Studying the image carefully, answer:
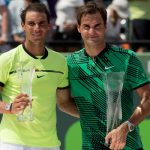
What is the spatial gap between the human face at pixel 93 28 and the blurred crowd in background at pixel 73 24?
344 centimetres

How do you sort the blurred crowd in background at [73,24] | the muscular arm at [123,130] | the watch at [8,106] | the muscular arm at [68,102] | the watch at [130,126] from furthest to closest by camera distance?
the blurred crowd in background at [73,24]
the muscular arm at [68,102]
the watch at [8,106]
the watch at [130,126]
the muscular arm at [123,130]

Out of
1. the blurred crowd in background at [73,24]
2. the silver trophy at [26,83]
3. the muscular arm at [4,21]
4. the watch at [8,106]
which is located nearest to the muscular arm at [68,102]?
the silver trophy at [26,83]

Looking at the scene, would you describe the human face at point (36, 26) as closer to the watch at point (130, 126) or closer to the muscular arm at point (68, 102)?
the muscular arm at point (68, 102)

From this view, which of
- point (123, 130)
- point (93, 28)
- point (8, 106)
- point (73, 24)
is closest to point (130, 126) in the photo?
point (123, 130)

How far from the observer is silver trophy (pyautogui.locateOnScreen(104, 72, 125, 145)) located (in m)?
4.01

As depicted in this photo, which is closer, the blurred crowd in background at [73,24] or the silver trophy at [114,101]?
the silver trophy at [114,101]

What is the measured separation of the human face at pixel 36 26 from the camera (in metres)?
4.30

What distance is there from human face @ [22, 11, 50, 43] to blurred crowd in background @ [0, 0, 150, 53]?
3.25 metres

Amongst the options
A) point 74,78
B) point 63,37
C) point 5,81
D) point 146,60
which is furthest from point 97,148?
point 63,37

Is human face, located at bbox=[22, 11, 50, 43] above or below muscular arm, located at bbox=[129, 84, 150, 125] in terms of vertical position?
above

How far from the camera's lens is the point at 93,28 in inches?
165

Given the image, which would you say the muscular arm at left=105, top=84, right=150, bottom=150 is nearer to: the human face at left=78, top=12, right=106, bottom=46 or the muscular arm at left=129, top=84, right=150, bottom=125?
the muscular arm at left=129, top=84, right=150, bottom=125

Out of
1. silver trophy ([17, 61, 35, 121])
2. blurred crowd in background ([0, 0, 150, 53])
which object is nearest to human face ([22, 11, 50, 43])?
silver trophy ([17, 61, 35, 121])

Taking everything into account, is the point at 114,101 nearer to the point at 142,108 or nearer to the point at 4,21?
the point at 142,108
